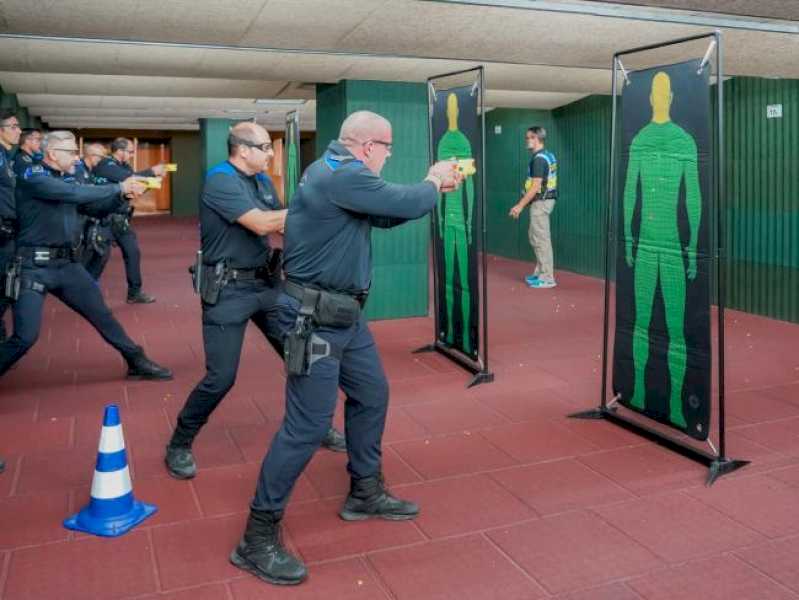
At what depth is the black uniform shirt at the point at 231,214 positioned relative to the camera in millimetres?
3588

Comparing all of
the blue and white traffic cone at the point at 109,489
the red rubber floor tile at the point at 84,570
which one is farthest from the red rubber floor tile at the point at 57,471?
the red rubber floor tile at the point at 84,570

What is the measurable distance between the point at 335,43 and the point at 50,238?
6.80 ft

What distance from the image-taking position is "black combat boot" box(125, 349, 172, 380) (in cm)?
536

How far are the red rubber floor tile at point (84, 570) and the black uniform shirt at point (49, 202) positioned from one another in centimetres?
235

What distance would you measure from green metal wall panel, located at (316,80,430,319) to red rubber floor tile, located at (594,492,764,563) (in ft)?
13.9

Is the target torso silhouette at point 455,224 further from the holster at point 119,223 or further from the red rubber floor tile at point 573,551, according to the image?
the holster at point 119,223

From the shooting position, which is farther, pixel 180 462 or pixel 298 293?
pixel 180 462

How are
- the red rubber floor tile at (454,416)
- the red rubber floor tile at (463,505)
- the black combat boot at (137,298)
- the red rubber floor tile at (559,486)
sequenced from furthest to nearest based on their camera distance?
1. the black combat boot at (137,298)
2. the red rubber floor tile at (454,416)
3. the red rubber floor tile at (559,486)
4. the red rubber floor tile at (463,505)

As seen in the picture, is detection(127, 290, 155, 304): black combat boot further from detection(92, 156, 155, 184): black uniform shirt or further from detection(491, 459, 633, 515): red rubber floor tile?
detection(491, 459, 633, 515): red rubber floor tile

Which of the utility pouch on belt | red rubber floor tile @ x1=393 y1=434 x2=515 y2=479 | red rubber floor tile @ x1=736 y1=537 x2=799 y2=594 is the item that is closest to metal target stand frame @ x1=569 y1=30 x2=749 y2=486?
red rubber floor tile @ x1=736 y1=537 x2=799 y2=594

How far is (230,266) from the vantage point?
12.2 ft

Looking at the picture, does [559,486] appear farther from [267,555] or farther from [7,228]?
[7,228]

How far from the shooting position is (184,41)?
488cm

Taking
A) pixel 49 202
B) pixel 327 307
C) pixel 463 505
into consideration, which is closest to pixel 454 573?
pixel 463 505
